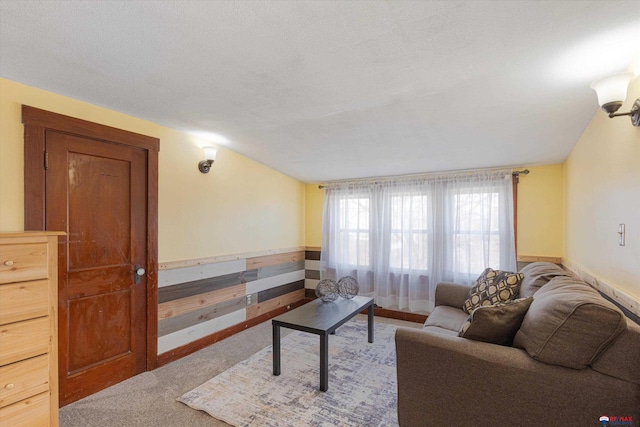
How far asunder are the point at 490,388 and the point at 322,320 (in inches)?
53.5

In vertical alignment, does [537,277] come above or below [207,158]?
below

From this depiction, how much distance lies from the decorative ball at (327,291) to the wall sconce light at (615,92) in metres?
2.48

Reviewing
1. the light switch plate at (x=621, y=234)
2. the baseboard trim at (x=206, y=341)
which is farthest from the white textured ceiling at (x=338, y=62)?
the baseboard trim at (x=206, y=341)

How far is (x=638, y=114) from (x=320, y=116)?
1.88 m

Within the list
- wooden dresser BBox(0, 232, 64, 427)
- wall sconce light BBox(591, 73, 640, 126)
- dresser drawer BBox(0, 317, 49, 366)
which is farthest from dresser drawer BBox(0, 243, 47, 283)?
wall sconce light BBox(591, 73, 640, 126)

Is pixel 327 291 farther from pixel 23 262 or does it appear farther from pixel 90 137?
pixel 90 137

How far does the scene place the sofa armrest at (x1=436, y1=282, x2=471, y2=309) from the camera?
3018 millimetres

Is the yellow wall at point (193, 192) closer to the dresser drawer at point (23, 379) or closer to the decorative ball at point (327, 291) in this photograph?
the dresser drawer at point (23, 379)

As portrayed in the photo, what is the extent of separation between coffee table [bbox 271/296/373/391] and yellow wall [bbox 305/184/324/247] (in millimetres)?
1692

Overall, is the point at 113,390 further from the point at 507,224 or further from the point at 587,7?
the point at 507,224

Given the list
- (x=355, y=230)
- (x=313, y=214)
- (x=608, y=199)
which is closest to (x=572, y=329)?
(x=608, y=199)

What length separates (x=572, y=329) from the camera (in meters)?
1.38

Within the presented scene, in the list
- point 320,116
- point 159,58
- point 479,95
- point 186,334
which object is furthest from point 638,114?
point 186,334

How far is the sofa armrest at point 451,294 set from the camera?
3018 millimetres
